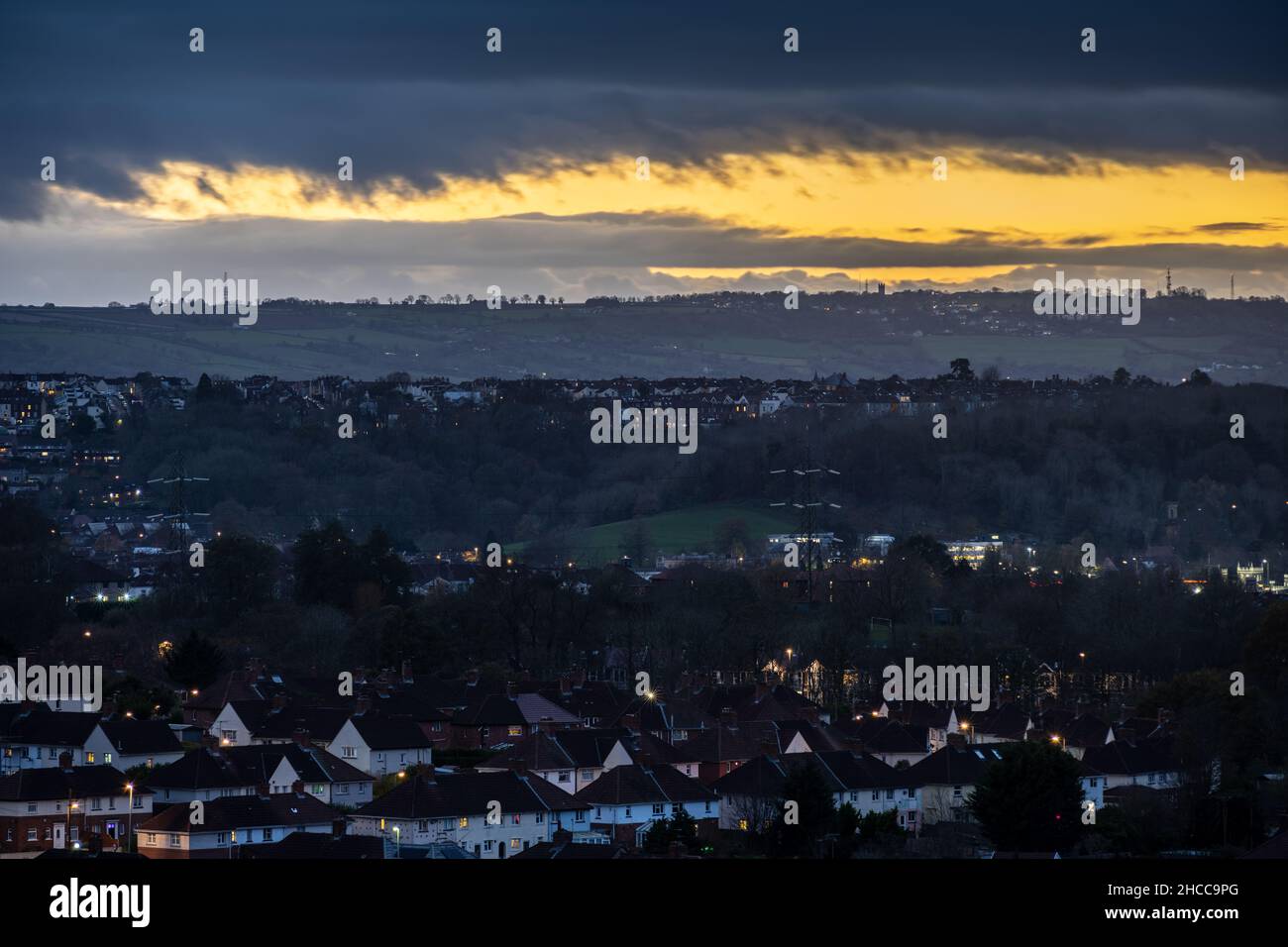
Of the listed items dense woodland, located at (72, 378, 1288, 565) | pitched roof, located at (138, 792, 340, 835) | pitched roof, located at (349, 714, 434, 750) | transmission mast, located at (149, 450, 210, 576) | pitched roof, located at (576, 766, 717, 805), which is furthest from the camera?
dense woodland, located at (72, 378, 1288, 565)

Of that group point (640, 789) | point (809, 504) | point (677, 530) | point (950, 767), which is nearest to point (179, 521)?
point (809, 504)

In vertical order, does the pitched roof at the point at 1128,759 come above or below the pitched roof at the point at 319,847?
below

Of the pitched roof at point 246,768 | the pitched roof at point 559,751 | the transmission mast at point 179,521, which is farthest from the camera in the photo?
the transmission mast at point 179,521

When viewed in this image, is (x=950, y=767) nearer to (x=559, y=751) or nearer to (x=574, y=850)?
(x=559, y=751)

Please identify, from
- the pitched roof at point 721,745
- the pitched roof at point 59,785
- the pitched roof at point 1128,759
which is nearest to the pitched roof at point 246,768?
the pitched roof at point 59,785

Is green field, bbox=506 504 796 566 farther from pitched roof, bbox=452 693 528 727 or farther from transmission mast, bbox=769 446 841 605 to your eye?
pitched roof, bbox=452 693 528 727

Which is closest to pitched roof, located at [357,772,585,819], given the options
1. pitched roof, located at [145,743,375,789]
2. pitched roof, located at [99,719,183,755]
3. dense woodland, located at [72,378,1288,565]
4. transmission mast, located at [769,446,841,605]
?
pitched roof, located at [145,743,375,789]

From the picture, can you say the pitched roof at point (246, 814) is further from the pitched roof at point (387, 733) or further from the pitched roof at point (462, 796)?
the pitched roof at point (387, 733)
